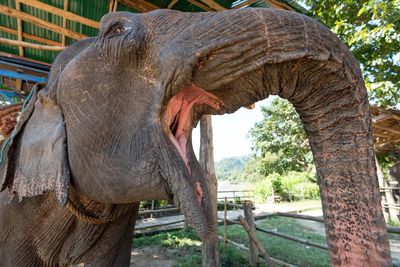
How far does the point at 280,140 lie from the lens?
2502 cm

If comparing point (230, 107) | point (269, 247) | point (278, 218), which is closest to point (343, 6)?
point (230, 107)

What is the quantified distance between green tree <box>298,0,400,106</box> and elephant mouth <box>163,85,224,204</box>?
3.99 metres

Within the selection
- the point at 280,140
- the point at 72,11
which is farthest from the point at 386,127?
the point at 280,140

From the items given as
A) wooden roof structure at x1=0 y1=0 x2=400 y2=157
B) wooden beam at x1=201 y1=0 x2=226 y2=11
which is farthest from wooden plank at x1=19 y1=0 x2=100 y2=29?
wooden beam at x1=201 y1=0 x2=226 y2=11

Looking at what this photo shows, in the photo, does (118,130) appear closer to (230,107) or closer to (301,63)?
(230,107)

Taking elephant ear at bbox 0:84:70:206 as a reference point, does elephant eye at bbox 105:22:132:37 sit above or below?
above

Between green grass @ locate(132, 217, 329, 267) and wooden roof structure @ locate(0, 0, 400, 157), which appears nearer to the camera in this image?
wooden roof structure @ locate(0, 0, 400, 157)

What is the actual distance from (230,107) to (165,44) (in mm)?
250

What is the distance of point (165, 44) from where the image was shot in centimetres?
73

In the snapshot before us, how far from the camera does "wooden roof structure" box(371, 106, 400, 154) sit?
6.11 meters

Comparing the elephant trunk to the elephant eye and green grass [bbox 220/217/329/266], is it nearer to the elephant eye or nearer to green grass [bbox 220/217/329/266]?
the elephant eye

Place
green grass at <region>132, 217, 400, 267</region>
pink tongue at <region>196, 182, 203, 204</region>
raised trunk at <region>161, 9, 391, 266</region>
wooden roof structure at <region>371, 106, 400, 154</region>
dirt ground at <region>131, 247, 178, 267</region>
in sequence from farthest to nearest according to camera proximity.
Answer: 1. dirt ground at <region>131, 247, 178, 267</region>
2. wooden roof structure at <region>371, 106, 400, 154</region>
3. green grass at <region>132, 217, 400, 267</region>
4. pink tongue at <region>196, 182, 203, 204</region>
5. raised trunk at <region>161, 9, 391, 266</region>

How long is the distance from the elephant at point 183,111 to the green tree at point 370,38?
396cm

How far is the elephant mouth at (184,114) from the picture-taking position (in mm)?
749
